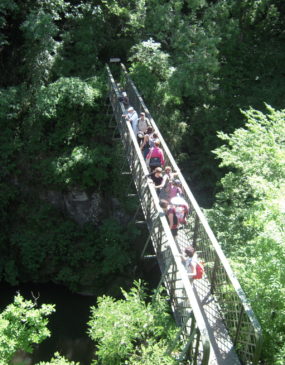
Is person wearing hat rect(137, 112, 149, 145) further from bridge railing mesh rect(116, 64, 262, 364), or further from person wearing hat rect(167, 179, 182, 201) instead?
person wearing hat rect(167, 179, 182, 201)

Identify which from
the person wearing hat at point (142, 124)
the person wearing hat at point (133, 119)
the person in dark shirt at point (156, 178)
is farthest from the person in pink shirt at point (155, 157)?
the person wearing hat at point (133, 119)

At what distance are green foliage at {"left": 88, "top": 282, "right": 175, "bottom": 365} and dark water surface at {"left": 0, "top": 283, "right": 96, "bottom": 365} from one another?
6.02m

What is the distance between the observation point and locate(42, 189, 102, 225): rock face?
52.1ft

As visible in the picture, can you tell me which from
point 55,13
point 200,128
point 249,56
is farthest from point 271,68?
point 55,13

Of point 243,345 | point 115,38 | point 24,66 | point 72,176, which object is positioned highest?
point 115,38

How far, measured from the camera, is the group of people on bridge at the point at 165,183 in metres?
7.46

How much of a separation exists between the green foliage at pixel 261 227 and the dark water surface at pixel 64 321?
6189 millimetres

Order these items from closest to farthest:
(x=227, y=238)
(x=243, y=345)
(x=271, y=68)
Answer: (x=243, y=345)
(x=227, y=238)
(x=271, y=68)

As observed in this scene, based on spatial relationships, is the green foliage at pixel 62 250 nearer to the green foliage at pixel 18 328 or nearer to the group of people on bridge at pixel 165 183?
the group of people on bridge at pixel 165 183

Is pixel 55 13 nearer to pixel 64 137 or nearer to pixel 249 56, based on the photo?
pixel 64 137

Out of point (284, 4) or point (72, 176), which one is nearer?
point (72, 176)

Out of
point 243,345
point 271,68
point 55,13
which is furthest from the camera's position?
point 271,68

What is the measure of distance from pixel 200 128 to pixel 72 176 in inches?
207

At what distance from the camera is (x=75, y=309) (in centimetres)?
1468
